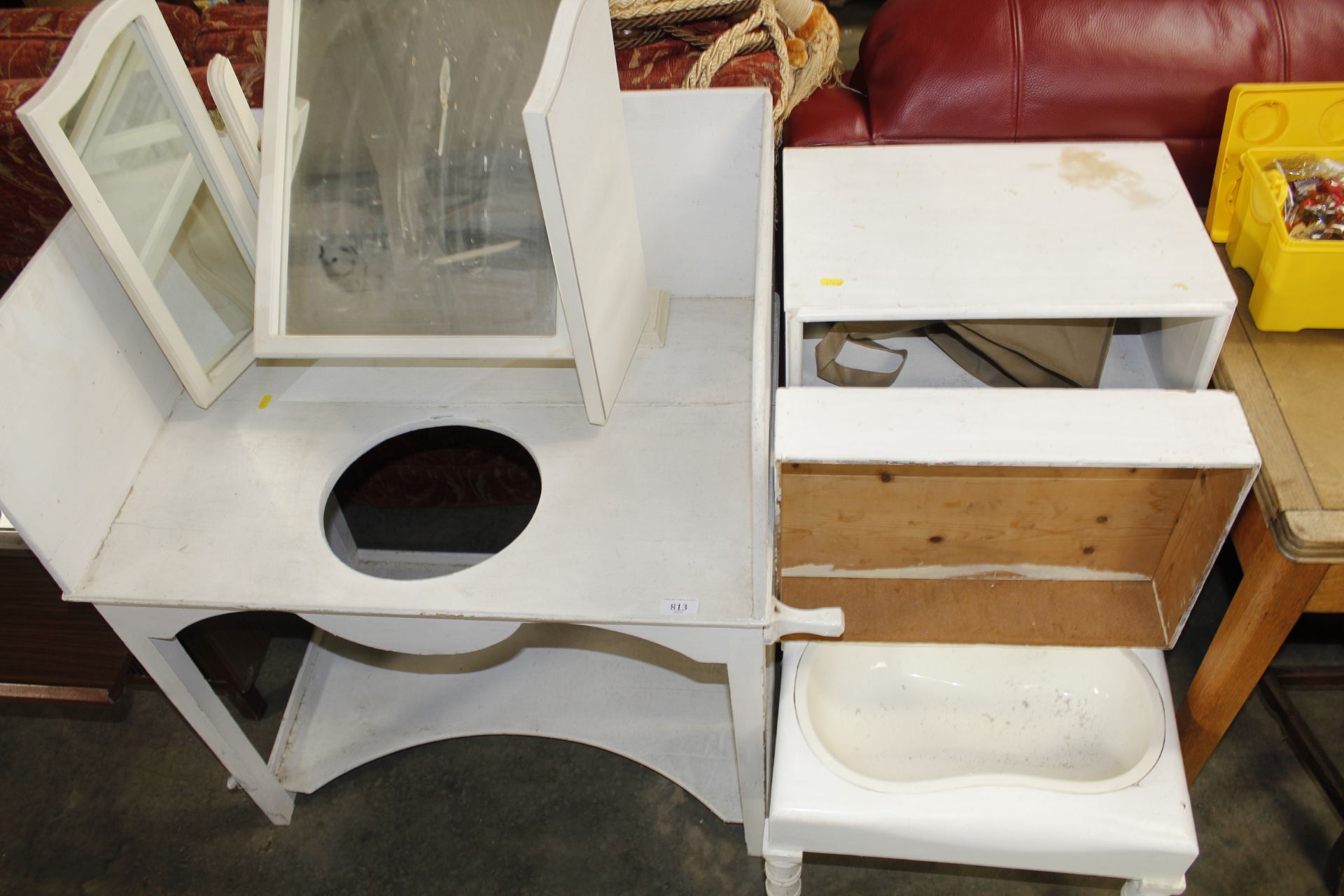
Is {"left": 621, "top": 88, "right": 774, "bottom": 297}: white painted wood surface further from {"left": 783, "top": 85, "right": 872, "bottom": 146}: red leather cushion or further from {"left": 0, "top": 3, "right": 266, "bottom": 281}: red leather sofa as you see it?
{"left": 0, "top": 3, "right": 266, "bottom": 281}: red leather sofa

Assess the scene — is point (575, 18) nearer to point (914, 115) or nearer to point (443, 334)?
point (443, 334)

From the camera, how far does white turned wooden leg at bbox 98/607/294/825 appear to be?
4.21 ft

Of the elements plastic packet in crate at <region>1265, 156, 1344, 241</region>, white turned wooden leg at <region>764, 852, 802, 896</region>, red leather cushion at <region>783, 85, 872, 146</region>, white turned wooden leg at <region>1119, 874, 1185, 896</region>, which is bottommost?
white turned wooden leg at <region>764, 852, 802, 896</region>

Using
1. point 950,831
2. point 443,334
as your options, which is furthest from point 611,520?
point 950,831

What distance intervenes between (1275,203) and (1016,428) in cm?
46

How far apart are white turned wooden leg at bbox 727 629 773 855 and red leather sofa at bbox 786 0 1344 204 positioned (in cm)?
90

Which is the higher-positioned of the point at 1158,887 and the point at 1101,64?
the point at 1101,64

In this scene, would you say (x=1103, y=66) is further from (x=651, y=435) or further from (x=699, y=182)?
(x=651, y=435)

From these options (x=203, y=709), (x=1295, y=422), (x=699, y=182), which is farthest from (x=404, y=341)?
(x=1295, y=422)

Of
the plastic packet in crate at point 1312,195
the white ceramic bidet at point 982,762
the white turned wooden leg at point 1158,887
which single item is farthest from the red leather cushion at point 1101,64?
the white turned wooden leg at point 1158,887

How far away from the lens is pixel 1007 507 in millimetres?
1325

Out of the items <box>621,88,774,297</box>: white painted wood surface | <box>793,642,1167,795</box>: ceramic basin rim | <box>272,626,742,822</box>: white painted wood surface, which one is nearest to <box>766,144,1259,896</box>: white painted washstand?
<box>793,642,1167,795</box>: ceramic basin rim

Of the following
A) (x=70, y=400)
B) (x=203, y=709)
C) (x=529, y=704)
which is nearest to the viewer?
(x=70, y=400)

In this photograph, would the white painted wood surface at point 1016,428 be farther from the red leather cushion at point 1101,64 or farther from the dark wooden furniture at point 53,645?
the dark wooden furniture at point 53,645
